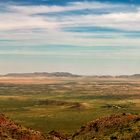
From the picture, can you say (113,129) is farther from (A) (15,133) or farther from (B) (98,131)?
(A) (15,133)

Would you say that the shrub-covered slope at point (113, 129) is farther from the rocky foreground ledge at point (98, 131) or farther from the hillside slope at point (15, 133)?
the hillside slope at point (15, 133)

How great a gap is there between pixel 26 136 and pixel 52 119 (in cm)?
8126

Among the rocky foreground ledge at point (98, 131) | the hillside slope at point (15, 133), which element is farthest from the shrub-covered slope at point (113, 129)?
the hillside slope at point (15, 133)

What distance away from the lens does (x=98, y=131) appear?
6862 cm

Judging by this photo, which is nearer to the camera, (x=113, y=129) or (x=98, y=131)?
(x=113, y=129)

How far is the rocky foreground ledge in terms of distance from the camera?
6023 centimetres

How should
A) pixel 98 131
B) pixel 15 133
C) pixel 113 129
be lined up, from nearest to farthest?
1. pixel 15 133
2. pixel 113 129
3. pixel 98 131

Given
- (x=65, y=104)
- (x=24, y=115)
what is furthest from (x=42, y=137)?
(x=65, y=104)

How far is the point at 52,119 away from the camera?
141250mm

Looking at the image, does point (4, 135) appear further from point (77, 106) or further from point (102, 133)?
point (77, 106)

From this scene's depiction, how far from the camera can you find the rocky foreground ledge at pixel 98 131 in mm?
60234

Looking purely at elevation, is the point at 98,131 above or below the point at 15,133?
below

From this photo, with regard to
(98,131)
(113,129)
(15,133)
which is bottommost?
(98,131)

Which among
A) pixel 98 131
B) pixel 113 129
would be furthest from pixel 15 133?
pixel 113 129
